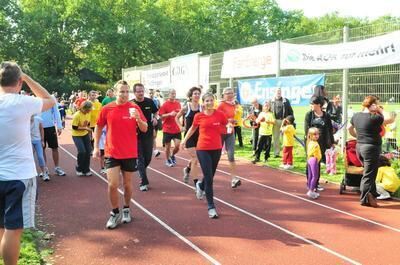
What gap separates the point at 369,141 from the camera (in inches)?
314

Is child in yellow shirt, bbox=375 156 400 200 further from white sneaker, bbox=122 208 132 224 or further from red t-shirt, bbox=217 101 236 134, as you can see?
white sneaker, bbox=122 208 132 224

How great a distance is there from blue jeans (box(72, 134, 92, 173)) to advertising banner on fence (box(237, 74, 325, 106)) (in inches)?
238

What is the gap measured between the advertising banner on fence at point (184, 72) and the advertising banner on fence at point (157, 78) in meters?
0.98

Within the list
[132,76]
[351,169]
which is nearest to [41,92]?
[351,169]

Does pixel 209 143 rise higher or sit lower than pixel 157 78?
lower

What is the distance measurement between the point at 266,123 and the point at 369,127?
4904 millimetres

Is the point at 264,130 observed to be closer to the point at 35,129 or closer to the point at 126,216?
the point at 35,129

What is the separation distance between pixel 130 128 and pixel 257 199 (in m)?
3.01

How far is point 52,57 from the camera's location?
53.1 meters

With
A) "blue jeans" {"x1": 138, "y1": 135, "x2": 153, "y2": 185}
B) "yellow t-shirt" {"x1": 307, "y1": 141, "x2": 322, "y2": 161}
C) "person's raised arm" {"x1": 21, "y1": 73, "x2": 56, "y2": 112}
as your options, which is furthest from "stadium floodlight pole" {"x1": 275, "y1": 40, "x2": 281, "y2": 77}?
"person's raised arm" {"x1": 21, "y1": 73, "x2": 56, "y2": 112}

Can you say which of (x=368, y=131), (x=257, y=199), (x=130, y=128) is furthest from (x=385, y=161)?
(x=130, y=128)

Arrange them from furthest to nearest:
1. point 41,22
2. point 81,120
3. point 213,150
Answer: point 41,22 → point 81,120 → point 213,150

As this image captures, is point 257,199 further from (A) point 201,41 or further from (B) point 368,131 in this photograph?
(A) point 201,41

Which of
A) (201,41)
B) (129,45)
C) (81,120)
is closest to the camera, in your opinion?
(81,120)
